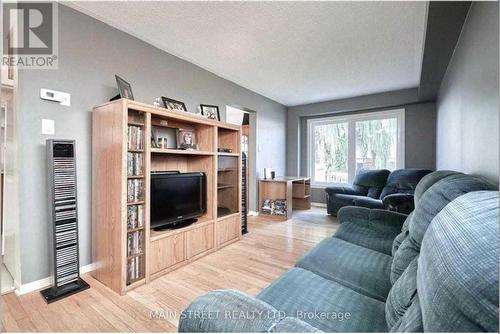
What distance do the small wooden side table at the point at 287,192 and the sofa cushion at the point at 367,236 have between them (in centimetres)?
218

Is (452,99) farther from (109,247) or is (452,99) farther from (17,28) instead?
(17,28)

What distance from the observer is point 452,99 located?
248 centimetres

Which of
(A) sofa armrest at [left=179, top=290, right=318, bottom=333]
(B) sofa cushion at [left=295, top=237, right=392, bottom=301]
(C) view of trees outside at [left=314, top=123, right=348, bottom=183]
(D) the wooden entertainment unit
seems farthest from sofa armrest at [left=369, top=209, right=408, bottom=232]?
(C) view of trees outside at [left=314, top=123, right=348, bottom=183]

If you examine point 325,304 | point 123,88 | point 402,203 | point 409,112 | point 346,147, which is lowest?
point 325,304

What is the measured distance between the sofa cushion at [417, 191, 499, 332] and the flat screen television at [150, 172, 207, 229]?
212cm

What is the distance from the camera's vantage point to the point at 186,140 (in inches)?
108

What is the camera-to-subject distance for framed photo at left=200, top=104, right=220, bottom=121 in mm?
3278

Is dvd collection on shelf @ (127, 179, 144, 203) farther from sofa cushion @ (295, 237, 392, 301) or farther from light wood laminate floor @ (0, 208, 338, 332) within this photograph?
sofa cushion @ (295, 237, 392, 301)

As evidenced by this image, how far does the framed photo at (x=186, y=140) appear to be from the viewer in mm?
2723

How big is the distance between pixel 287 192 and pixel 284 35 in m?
2.65

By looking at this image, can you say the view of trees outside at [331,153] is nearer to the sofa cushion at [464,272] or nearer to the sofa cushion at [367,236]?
the sofa cushion at [367,236]

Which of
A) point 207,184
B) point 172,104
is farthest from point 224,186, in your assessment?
point 172,104

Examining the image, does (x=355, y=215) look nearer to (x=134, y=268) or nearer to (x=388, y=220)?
(x=388, y=220)

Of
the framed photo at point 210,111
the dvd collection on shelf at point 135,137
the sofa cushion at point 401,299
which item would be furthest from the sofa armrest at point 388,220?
the framed photo at point 210,111
